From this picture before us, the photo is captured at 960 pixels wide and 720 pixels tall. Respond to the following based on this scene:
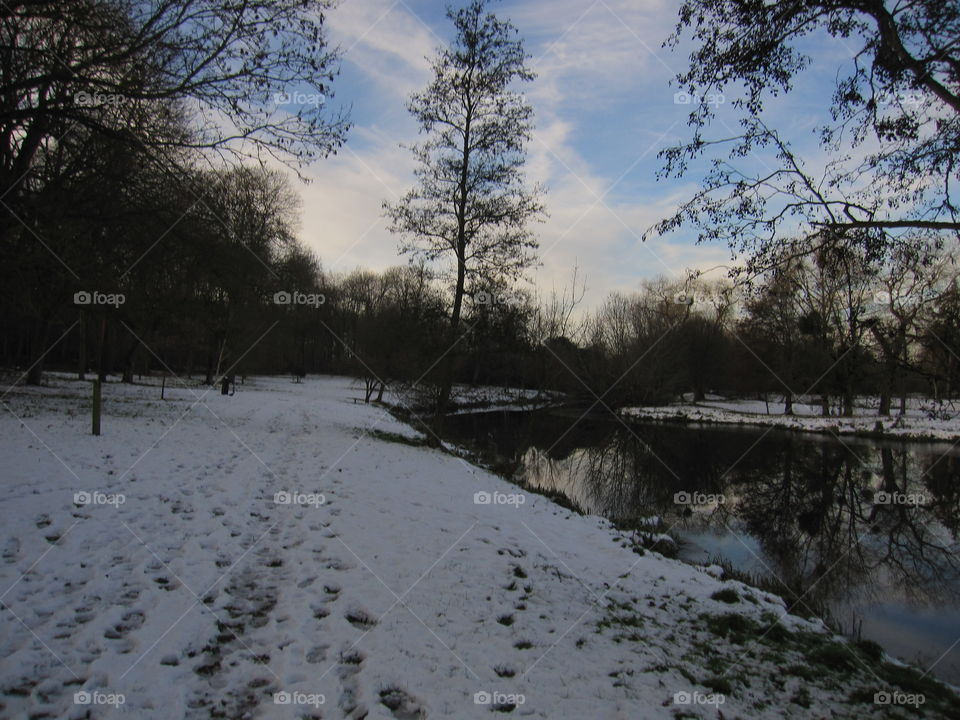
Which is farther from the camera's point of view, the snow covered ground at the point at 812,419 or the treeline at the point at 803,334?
the snow covered ground at the point at 812,419

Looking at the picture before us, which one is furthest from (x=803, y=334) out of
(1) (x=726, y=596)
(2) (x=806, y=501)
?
(1) (x=726, y=596)

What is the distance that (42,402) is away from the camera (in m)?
15.3

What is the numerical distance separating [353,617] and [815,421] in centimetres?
3558

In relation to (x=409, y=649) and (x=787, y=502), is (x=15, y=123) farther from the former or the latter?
(x=787, y=502)

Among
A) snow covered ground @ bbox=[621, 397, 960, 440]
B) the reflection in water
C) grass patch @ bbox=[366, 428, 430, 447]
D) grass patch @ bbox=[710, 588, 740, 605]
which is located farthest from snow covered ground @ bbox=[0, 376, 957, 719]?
snow covered ground @ bbox=[621, 397, 960, 440]

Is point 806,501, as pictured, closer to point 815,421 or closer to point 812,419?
point 815,421

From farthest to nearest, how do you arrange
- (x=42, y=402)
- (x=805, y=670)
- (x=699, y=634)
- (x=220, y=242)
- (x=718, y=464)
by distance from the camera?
1. (x=718, y=464)
2. (x=42, y=402)
3. (x=220, y=242)
4. (x=699, y=634)
5. (x=805, y=670)

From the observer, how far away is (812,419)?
34.0 meters

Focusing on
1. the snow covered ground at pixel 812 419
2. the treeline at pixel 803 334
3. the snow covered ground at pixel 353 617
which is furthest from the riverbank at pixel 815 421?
the snow covered ground at pixel 353 617

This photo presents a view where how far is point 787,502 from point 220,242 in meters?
14.2

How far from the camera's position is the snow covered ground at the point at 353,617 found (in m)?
3.45

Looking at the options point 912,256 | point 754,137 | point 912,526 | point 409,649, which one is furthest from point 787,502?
point 409,649

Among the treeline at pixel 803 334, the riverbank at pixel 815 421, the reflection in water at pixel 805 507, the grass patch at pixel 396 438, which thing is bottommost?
the reflection in water at pixel 805 507

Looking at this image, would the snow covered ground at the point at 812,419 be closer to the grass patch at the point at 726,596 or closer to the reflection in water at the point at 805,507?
the reflection in water at the point at 805,507
